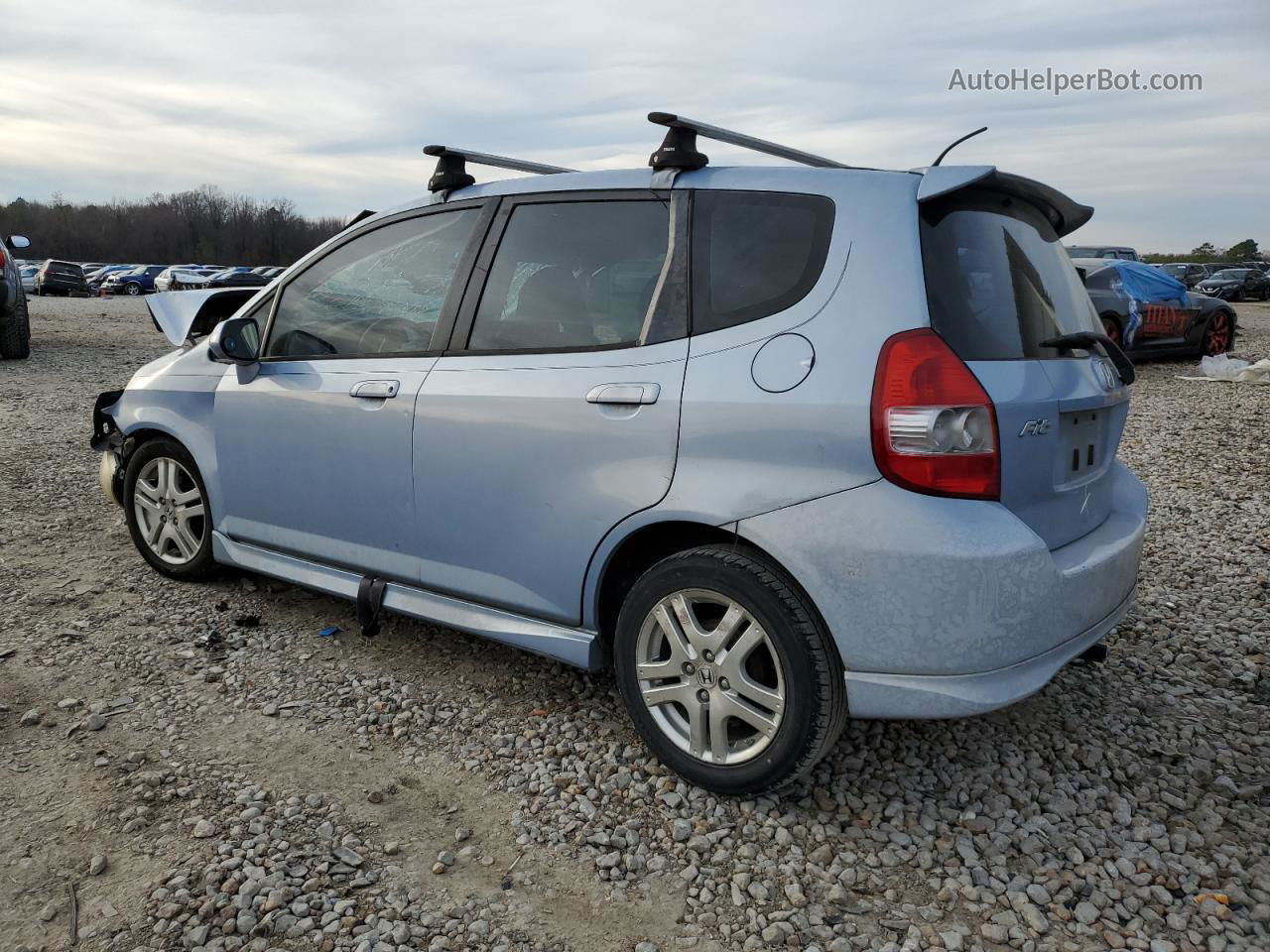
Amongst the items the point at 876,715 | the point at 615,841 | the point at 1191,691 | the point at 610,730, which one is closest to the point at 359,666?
the point at 610,730

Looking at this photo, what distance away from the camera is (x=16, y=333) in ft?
42.8

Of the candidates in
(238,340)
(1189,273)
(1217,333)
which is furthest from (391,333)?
(1189,273)

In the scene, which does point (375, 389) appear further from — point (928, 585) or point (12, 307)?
point (12, 307)

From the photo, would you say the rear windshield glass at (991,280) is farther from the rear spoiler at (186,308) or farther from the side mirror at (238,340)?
the rear spoiler at (186,308)

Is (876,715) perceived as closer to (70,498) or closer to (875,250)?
(875,250)

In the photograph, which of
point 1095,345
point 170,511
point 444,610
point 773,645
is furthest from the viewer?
point 170,511

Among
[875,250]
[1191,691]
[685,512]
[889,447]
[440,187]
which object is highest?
[440,187]

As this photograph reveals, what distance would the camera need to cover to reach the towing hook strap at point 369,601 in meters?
3.59

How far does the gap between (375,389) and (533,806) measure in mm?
1608

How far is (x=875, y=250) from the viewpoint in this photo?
258cm

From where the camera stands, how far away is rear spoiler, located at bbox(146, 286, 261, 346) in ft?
14.9

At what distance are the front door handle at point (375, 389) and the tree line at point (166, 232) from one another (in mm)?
101984

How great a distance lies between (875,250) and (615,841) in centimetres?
179

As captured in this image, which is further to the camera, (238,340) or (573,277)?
(238,340)
